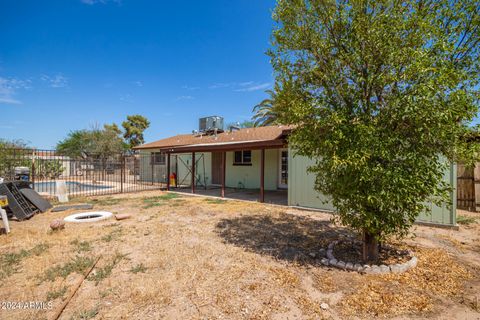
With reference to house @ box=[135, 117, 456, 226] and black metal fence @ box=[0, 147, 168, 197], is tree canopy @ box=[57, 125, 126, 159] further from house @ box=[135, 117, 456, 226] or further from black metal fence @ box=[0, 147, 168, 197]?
house @ box=[135, 117, 456, 226]

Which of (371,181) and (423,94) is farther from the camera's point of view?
(371,181)

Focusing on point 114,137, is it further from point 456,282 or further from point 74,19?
point 456,282

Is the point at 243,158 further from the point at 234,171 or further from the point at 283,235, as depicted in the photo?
the point at 283,235

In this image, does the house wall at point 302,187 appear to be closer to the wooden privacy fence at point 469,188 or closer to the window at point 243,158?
the wooden privacy fence at point 469,188

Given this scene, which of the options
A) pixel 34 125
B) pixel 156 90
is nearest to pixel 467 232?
pixel 156 90

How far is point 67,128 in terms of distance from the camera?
104 ft

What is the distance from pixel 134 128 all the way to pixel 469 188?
40.7m

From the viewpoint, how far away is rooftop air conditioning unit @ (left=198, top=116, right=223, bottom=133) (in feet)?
54.1

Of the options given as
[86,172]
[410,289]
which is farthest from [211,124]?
[410,289]

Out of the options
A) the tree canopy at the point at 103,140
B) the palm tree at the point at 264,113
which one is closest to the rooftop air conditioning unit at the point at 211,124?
the palm tree at the point at 264,113

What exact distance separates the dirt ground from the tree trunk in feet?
1.44

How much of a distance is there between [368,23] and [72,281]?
17.9 ft

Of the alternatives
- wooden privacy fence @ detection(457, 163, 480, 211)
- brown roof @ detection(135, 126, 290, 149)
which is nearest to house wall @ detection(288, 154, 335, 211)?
brown roof @ detection(135, 126, 290, 149)

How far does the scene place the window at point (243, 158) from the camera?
42.5 ft
